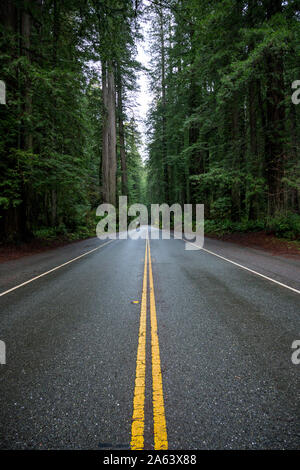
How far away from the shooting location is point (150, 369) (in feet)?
8.11

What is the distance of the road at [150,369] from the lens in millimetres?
1714

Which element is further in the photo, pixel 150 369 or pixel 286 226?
pixel 286 226

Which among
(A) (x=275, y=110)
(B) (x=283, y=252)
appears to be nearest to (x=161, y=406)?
(B) (x=283, y=252)

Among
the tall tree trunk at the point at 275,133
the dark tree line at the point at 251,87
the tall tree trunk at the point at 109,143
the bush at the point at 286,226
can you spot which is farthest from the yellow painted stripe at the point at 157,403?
the tall tree trunk at the point at 109,143

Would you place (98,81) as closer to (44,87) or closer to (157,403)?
(44,87)

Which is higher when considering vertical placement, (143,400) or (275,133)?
(275,133)

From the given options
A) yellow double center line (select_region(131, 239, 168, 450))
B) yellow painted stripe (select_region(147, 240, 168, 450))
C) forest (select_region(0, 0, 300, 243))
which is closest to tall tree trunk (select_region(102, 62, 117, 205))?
forest (select_region(0, 0, 300, 243))

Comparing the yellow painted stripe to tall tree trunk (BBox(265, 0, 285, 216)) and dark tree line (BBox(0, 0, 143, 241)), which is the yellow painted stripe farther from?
tall tree trunk (BBox(265, 0, 285, 216))

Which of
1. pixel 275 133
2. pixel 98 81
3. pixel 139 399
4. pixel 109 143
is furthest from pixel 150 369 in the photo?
pixel 109 143

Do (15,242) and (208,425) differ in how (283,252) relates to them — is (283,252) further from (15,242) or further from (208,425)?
(15,242)

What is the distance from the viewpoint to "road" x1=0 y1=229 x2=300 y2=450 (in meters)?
1.71

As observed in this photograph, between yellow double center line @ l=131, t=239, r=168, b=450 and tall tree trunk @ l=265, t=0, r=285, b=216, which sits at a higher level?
tall tree trunk @ l=265, t=0, r=285, b=216

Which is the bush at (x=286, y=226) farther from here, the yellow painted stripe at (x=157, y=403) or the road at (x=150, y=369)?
the yellow painted stripe at (x=157, y=403)

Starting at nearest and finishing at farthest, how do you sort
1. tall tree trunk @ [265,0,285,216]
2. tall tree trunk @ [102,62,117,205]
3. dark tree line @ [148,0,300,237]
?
dark tree line @ [148,0,300,237] < tall tree trunk @ [265,0,285,216] < tall tree trunk @ [102,62,117,205]
